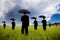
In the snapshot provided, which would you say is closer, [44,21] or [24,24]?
[24,24]

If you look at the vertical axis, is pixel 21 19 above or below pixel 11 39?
above

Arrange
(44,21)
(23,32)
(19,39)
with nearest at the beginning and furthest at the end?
(19,39), (23,32), (44,21)

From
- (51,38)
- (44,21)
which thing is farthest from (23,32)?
(44,21)

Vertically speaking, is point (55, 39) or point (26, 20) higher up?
point (26, 20)

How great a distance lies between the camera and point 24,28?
56.4ft

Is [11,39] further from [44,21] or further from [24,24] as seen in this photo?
[44,21]

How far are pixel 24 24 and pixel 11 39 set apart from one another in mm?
4420

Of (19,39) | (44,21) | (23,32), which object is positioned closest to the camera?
(19,39)

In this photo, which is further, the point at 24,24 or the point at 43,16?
the point at 43,16

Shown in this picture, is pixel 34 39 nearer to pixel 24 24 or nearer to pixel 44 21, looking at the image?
pixel 24 24

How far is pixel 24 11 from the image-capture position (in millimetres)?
17250

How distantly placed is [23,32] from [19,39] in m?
4.31

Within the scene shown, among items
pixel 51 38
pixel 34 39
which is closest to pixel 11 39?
pixel 34 39

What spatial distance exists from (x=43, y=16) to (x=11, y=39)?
460 inches
